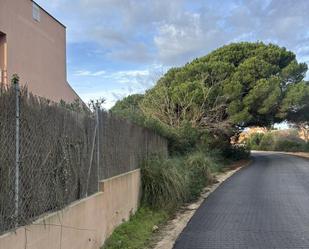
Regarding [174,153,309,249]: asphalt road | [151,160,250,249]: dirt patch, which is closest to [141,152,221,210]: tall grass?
[151,160,250,249]: dirt patch

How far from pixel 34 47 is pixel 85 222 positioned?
14514 millimetres

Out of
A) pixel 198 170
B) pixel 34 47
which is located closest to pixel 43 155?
pixel 198 170

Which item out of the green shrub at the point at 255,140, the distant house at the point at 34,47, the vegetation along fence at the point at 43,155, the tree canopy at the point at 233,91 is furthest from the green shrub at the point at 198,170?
the green shrub at the point at 255,140

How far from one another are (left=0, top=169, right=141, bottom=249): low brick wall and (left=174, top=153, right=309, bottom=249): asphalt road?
138 cm

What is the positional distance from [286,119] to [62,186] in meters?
36.7

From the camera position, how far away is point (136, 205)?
12.2 metres

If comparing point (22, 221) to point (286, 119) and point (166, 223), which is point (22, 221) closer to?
point (166, 223)

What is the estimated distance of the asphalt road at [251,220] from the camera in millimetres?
8891

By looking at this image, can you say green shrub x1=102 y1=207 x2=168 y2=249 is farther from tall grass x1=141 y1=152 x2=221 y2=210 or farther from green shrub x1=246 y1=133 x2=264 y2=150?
green shrub x1=246 y1=133 x2=264 y2=150

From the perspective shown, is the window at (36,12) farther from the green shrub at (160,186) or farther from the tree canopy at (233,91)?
the tree canopy at (233,91)

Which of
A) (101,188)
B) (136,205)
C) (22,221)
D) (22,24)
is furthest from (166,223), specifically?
(22,24)

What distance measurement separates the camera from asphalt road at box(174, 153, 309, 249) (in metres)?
8.89

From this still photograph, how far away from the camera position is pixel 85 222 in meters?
7.44

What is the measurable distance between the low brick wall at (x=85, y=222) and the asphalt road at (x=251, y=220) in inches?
54.2
